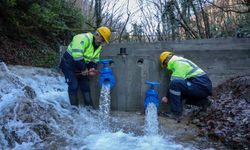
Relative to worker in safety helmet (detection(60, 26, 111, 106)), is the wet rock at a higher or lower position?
lower

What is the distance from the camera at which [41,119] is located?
5.71 meters

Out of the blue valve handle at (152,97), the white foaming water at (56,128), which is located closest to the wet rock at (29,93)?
the white foaming water at (56,128)

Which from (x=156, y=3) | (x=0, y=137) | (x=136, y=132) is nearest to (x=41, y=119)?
(x=0, y=137)

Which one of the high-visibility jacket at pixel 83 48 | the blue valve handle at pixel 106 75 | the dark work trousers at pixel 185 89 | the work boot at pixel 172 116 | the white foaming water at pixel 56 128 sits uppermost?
the high-visibility jacket at pixel 83 48

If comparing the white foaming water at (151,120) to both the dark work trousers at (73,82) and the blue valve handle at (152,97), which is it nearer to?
the blue valve handle at (152,97)

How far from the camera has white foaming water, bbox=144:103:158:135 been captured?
5814mm

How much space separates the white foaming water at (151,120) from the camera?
5.81 metres

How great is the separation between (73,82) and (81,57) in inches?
24.0

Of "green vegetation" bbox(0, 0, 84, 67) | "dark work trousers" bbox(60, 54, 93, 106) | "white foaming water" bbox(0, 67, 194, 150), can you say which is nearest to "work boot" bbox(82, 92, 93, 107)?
"dark work trousers" bbox(60, 54, 93, 106)

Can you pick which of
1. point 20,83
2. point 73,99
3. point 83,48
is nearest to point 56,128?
point 73,99

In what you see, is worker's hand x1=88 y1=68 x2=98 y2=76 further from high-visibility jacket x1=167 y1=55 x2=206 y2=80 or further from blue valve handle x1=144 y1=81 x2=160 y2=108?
high-visibility jacket x1=167 y1=55 x2=206 y2=80

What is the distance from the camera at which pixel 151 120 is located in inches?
251

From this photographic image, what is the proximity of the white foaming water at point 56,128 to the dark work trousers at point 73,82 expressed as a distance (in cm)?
23

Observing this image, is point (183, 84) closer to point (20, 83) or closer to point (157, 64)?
point (157, 64)
